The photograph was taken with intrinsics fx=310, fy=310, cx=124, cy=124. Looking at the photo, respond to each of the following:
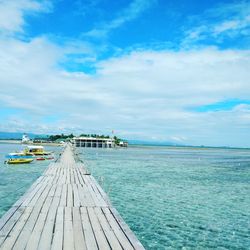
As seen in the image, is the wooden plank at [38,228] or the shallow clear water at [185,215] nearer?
the wooden plank at [38,228]

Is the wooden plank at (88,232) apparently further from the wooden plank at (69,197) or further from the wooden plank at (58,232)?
the wooden plank at (69,197)

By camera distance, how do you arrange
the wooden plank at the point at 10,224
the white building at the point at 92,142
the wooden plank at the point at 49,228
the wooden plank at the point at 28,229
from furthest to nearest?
the white building at the point at 92,142, the wooden plank at the point at 10,224, the wooden plank at the point at 49,228, the wooden plank at the point at 28,229

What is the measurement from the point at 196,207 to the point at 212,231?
4684 millimetres

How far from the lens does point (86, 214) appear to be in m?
10.6

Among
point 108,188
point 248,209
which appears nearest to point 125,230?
point 248,209

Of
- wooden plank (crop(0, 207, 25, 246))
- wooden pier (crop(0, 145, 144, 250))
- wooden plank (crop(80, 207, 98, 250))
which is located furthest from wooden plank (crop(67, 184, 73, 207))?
wooden plank (crop(0, 207, 25, 246))

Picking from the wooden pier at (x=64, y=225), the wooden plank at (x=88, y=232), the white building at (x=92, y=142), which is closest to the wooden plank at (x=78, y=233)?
the wooden pier at (x=64, y=225)

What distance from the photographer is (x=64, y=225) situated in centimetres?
901

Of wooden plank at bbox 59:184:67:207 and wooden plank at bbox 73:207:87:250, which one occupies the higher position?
wooden plank at bbox 59:184:67:207

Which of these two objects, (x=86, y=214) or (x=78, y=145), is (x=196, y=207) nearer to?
(x=86, y=214)

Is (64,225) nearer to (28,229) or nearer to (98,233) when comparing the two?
(28,229)

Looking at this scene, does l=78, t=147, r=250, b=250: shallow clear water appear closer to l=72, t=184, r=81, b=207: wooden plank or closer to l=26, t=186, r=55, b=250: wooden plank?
l=72, t=184, r=81, b=207: wooden plank

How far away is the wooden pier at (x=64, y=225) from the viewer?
7410 millimetres

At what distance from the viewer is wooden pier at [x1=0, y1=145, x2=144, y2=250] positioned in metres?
7.41
